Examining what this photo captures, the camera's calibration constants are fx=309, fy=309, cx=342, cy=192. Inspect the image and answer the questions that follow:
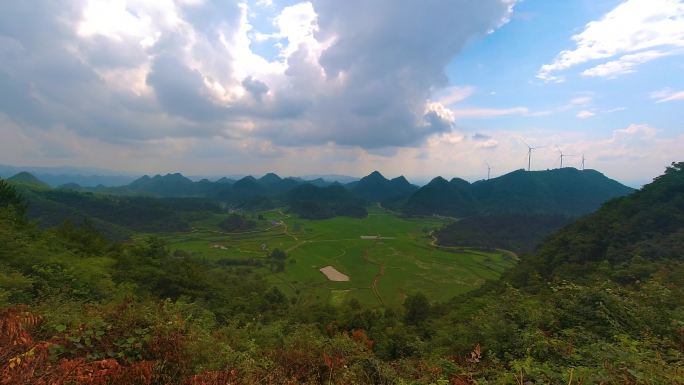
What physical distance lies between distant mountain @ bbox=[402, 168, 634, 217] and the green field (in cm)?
5648

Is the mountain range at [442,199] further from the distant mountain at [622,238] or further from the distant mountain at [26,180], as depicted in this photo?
the distant mountain at [622,238]

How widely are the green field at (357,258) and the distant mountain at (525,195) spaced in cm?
5648

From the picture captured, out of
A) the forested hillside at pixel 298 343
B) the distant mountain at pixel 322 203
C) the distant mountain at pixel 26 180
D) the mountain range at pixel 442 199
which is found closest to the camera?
the forested hillside at pixel 298 343

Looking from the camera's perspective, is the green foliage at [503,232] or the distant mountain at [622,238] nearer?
the distant mountain at [622,238]

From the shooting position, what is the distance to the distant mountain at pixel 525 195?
480ft

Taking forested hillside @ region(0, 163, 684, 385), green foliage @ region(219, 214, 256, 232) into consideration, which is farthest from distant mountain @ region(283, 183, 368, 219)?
forested hillside @ region(0, 163, 684, 385)

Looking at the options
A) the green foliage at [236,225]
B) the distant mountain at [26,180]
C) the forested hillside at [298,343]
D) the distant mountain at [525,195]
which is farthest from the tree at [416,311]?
the distant mountain at [26,180]

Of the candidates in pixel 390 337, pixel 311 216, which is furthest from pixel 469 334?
pixel 311 216

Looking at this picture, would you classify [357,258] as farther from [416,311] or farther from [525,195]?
[525,195]

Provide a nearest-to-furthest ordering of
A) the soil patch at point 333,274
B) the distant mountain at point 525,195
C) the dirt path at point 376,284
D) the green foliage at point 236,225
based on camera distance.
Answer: the dirt path at point 376,284
the soil patch at point 333,274
the green foliage at point 236,225
the distant mountain at point 525,195

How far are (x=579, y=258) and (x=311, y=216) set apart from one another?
109 meters

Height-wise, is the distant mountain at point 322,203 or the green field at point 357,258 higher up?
the distant mountain at point 322,203

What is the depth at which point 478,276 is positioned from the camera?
54375 millimetres

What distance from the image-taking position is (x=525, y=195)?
159000 mm
